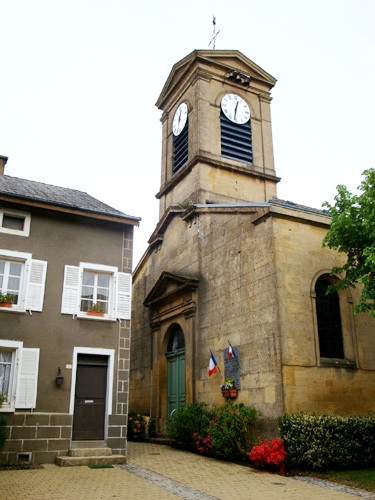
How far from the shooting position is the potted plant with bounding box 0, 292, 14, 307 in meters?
11.6

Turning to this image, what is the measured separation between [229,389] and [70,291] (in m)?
4.87

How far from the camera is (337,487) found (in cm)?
905

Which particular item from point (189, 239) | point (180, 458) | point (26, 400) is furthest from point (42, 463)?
point (189, 239)

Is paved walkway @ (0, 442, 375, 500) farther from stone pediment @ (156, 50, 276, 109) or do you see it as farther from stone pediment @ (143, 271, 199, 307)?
stone pediment @ (156, 50, 276, 109)

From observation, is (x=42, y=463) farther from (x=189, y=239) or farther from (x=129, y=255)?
(x=189, y=239)

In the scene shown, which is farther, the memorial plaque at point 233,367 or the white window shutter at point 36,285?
the memorial plaque at point 233,367

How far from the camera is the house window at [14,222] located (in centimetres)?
1232

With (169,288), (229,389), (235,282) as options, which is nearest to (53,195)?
(169,288)

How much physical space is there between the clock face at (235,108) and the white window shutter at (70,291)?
1215 centimetres

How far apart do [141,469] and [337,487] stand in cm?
417

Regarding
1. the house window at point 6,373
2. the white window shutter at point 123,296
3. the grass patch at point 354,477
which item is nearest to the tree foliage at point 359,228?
the grass patch at point 354,477

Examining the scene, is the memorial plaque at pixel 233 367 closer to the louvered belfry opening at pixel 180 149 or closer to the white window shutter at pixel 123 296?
the white window shutter at pixel 123 296

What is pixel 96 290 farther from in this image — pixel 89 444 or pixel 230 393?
pixel 230 393

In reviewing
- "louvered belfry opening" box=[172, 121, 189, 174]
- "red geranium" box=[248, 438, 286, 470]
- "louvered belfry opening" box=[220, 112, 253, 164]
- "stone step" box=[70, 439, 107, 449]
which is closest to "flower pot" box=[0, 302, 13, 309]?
"stone step" box=[70, 439, 107, 449]
